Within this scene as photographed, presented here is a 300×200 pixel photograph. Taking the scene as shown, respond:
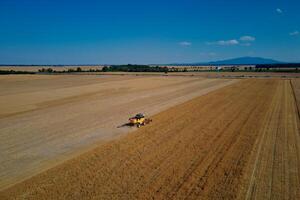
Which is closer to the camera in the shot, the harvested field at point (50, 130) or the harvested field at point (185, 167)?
the harvested field at point (185, 167)

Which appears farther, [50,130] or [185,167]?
[50,130]

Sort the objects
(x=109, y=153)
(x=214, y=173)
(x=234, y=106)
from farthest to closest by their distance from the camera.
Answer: (x=234, y=106) → (x=109, y=153) → (x=214, y=173)

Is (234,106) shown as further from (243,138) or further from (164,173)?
(164,173)

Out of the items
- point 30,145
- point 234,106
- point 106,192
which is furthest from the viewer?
point 234,106

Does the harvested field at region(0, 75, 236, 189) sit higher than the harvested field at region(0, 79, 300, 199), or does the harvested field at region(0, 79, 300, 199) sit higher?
the harvested field at region(0, 79, 300, 199)

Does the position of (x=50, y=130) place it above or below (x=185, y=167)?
below

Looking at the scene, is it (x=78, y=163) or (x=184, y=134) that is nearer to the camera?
(x=78, y=163)

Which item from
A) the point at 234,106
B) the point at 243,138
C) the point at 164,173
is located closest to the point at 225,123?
the point at 243,138

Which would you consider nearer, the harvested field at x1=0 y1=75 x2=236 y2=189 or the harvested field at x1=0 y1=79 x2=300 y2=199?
the harvested field at x1=0 y1=79 x2=300 y2=199
